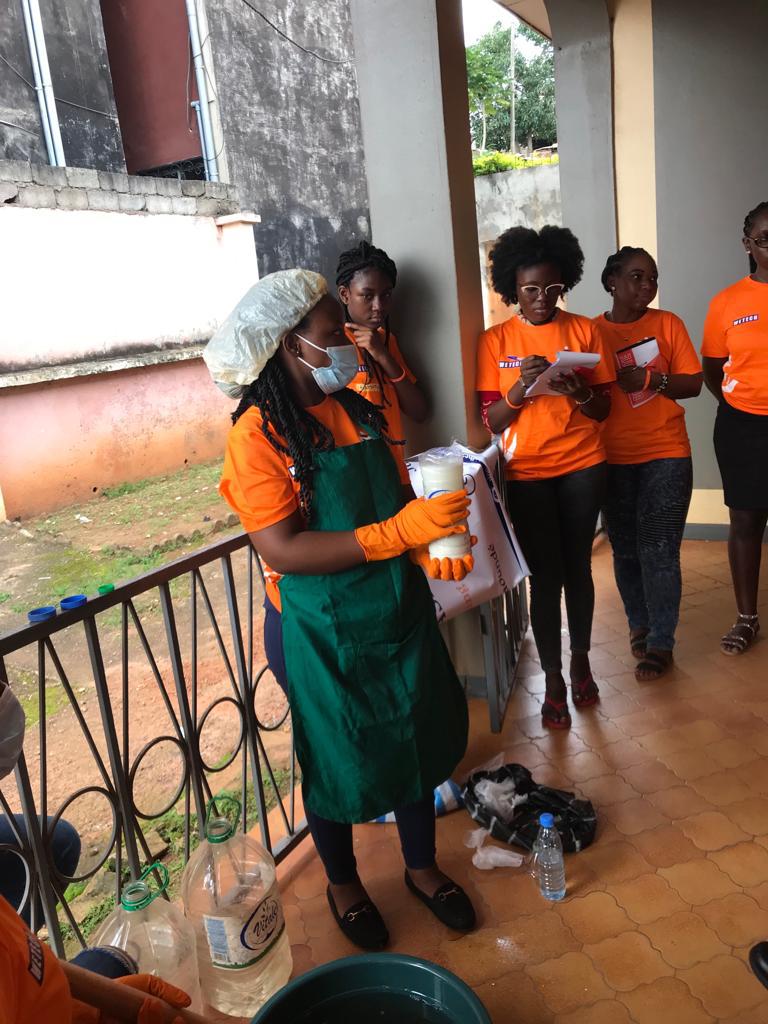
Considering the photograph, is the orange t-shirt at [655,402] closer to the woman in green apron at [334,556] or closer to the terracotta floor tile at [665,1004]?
the woman in green apron at [334,556]

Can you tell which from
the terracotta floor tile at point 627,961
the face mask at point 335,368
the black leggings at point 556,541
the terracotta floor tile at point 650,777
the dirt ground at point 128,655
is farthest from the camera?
the dirt ground at point 128,655

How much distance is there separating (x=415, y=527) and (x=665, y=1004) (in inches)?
50.8

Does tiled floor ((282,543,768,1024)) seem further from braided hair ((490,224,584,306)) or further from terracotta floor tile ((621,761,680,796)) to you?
braided hair ((490,224,584,306))

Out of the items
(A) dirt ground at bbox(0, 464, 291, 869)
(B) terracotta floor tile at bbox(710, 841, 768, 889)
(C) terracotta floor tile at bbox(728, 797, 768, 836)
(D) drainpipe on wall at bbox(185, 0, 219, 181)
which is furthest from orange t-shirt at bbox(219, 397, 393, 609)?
(D) drainpipe on wall at bbox(185, 0, 219, 181)

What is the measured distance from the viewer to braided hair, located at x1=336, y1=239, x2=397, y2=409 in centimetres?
273

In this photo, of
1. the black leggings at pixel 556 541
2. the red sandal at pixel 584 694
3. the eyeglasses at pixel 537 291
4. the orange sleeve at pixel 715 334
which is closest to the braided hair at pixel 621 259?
the orange sleeve at pixel 715 334

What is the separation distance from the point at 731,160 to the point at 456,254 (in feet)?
8.75

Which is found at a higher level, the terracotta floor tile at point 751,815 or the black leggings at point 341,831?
the black leggings at point 341,831

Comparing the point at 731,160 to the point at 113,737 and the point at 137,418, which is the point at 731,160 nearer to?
the point at 113,737

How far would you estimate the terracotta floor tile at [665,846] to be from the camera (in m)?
2.25

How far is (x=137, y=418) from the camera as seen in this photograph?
9.16 m

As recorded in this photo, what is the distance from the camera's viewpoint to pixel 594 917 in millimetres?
2066

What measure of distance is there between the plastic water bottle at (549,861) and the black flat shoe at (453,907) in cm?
24

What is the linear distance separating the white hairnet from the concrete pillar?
1.27 meters
